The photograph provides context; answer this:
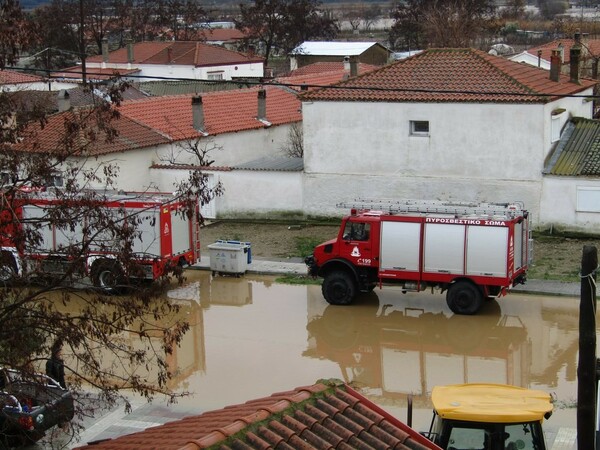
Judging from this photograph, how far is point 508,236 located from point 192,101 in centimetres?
1732

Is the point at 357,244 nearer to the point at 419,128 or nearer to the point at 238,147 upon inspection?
the point at 419,128

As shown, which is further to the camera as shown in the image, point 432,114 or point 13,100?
point 432,114

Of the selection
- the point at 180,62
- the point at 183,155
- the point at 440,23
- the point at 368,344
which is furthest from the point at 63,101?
the point at 440,23

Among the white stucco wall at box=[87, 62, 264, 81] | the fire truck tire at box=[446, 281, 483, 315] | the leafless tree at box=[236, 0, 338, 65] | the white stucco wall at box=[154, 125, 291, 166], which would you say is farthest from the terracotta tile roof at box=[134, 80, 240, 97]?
the leafless tree at box=[236, 0, 338, 65]

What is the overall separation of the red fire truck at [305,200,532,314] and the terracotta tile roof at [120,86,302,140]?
43.8 ft

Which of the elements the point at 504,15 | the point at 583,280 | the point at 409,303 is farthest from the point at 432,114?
the point at 504,15

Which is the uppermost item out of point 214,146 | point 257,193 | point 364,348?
point 214,146

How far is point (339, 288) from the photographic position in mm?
23312

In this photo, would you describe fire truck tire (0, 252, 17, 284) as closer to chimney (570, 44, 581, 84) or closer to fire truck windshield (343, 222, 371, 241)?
fire truck windshield (343, 222, 371, 241)

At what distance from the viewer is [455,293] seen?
2222 cm

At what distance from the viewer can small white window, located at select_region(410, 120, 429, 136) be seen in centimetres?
3052

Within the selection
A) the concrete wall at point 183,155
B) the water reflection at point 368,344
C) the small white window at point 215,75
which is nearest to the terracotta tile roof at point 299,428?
the water reflection at point 368,344

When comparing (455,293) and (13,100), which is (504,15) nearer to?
(455,293)

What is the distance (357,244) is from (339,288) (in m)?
1.17
